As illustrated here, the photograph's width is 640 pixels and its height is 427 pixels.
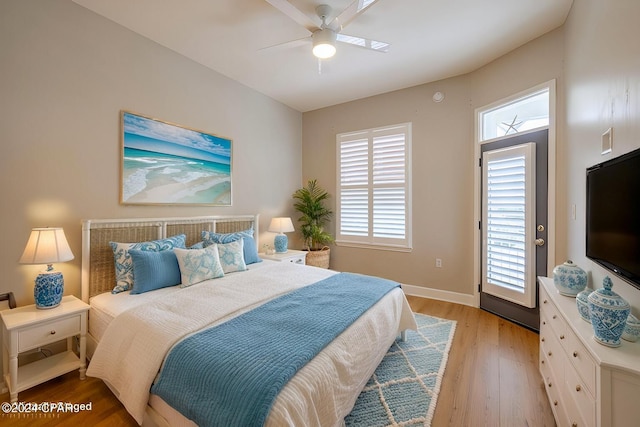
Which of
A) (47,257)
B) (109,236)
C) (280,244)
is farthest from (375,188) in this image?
(47,257)

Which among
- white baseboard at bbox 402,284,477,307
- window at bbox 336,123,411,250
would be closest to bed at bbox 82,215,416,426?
white baseboard at bbox 402,284,477,307

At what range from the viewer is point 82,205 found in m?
2.39

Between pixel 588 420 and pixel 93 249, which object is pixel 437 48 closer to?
pixel 588 420

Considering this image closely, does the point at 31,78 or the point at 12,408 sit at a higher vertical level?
the point at 31,78

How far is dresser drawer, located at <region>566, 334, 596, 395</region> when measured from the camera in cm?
116

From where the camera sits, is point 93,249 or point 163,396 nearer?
point 163,396

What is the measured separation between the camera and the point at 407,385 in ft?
6.60

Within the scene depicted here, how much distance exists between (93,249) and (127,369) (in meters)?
1.31

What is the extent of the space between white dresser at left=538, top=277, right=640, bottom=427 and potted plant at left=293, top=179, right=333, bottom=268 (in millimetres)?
2974

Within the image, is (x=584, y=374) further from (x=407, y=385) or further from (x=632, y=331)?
(x=407, y=385)

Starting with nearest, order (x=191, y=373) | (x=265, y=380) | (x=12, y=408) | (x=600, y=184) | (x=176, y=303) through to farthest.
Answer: (x=265, y=380) → (x=191, y=373) → (x=600, y=184) → (x=12, y=408) → (x=176, y=303)

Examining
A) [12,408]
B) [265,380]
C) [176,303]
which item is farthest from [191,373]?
[12,408]

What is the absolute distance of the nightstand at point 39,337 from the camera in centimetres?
178

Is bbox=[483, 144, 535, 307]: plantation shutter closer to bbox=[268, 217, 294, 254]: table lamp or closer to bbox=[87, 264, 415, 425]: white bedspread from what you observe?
bbox=[87, 264, 415, 425]: white bedspread
